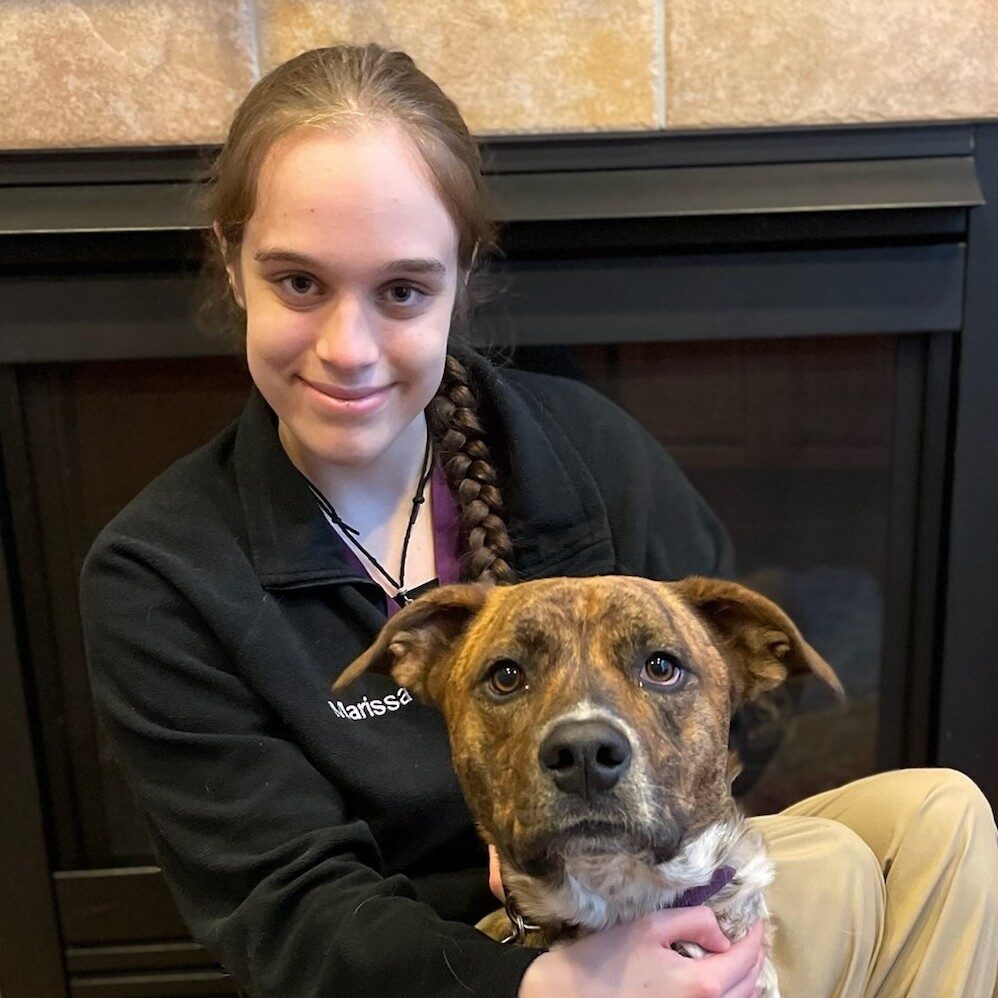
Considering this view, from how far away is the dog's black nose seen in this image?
1.02 m

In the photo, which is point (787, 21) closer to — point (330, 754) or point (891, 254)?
point (891, 254)

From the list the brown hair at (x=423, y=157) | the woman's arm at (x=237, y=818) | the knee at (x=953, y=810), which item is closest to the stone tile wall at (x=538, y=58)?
the brown hair at (x=423, y=157)

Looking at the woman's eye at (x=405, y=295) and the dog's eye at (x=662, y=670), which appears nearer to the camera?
the dog's eye at (x=662, y=670)

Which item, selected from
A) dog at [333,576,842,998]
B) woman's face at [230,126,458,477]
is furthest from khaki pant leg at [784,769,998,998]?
woman's face at [230,126,458,477]

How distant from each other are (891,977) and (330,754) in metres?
0.77

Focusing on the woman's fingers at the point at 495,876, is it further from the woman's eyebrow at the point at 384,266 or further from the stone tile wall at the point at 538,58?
the stone tile wall at the point at 538,58

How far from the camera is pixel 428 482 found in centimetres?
159

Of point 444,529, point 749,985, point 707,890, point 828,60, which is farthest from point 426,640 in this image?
point 828,60

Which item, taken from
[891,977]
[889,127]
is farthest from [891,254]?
[891,977]

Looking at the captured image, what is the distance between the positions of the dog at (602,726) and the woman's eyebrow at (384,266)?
15.6 inches

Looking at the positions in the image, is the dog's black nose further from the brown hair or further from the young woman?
the brown hair

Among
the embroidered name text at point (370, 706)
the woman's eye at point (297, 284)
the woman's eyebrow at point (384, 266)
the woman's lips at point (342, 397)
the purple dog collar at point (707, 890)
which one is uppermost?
the woman's eyebrow at point (384, 266)

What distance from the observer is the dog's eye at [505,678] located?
116 cm

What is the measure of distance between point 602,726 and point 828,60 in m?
1.22
